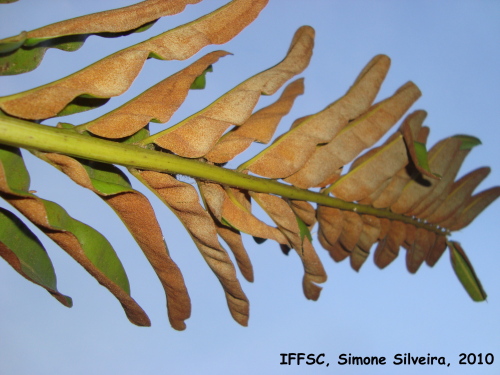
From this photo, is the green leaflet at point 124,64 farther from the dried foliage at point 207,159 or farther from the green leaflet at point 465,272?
the green leaflet at point 465,272

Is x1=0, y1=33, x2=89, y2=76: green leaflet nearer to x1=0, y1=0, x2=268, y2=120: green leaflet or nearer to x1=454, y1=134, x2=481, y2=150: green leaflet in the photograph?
x1=0, y1=0, x2=268, y2=120: green leaflet

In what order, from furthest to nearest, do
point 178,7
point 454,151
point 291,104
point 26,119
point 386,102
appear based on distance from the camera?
point 454,151
point 386,102
point 291,104
point 178,7
point 26,119

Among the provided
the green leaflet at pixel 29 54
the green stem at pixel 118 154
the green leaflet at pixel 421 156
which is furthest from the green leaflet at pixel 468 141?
the green leaflet at pixel 29 54

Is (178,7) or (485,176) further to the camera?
(485,176)

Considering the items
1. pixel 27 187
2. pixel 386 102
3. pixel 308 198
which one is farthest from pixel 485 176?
pixel 27 187

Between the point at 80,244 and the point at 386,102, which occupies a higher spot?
the point at 386,102

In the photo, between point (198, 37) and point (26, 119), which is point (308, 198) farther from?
point (26, 119)

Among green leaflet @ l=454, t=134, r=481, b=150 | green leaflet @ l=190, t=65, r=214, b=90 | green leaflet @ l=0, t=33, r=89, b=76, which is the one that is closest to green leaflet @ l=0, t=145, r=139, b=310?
green leaflet @ l=0, t=33, r=89, b=76
